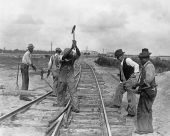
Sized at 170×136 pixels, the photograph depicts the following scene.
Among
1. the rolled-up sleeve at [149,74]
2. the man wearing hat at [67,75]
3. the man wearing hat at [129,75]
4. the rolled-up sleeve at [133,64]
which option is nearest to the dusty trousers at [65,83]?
the man wearing hat at [67,75]

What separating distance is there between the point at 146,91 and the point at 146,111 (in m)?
0.50

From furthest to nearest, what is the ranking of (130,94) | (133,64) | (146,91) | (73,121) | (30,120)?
1. (130,94)
2. (133,64)
3. (30,120)
4. (73,121)
5. (146,91)

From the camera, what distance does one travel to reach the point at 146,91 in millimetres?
8523

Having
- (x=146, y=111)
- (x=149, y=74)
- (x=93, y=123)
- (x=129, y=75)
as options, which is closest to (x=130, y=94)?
(x=129, y=75)

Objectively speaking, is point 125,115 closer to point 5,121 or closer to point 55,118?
point 55,118

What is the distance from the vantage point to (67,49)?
452 inches

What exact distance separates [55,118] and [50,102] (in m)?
3.93

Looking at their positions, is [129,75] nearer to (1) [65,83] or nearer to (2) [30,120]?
(1) [65,83]

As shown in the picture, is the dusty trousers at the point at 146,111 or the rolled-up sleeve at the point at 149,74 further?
the dusty trousers at the point at 146,111

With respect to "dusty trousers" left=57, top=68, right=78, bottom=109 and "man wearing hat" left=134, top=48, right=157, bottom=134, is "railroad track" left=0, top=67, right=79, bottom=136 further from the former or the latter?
"man wearing hat" left=134, top=48, right=157, bottom=134

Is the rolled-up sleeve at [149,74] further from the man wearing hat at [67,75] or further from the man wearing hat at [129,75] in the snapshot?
the man wearing hat at [67,75]

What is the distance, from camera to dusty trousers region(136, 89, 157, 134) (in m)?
8.54

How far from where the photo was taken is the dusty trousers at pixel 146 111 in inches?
336

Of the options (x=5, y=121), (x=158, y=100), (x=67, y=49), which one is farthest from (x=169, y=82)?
(x=5, y=121)
